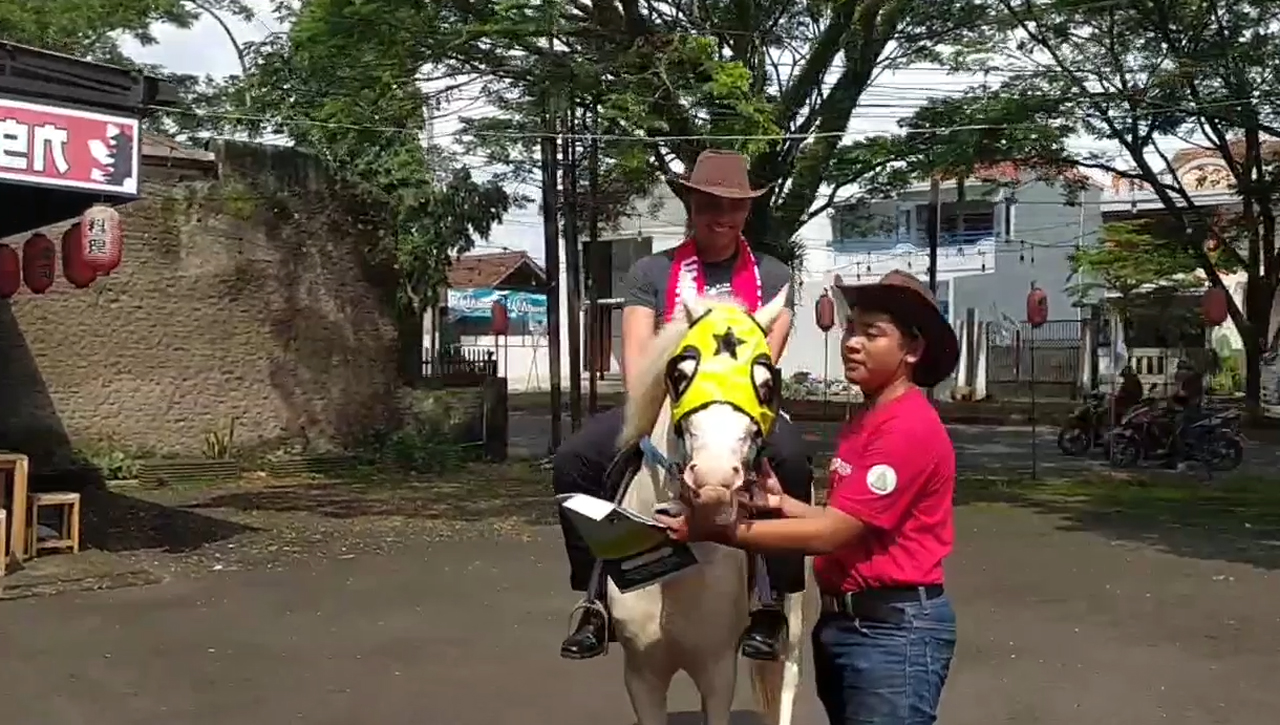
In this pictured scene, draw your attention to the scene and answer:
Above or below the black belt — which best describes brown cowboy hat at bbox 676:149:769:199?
above

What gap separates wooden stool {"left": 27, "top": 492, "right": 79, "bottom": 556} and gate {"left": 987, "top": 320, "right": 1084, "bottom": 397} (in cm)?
2547

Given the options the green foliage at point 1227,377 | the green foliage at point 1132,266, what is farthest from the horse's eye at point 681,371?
the green foliage at point 1227,377

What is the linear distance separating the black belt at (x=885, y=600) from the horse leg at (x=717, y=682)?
2.12 ft

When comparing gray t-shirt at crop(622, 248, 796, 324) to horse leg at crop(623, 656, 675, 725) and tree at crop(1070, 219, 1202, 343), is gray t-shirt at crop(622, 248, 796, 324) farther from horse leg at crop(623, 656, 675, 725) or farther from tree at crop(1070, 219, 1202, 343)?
tree at crop(1070, 219, 1202, 343)

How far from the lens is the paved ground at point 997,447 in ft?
64.4

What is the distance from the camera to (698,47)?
13992mm

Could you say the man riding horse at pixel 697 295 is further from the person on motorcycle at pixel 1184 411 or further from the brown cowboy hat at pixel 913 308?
the person on motorcycle at pixel 1184 411

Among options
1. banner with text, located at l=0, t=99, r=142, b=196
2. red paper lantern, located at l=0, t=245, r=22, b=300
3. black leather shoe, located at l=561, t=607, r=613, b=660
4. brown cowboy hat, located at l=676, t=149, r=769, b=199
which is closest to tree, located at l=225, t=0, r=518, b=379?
red paper lantern, located at l=0, t=245, r=22, b=300

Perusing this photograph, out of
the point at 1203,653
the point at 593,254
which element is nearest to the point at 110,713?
the point at 1203,653

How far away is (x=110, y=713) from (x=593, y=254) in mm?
20809

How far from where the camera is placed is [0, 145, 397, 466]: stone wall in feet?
53.0

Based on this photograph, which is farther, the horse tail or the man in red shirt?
the horse tail

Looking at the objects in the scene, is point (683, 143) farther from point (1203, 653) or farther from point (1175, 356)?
point (1175, 356)

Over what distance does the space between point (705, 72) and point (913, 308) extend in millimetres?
11020
